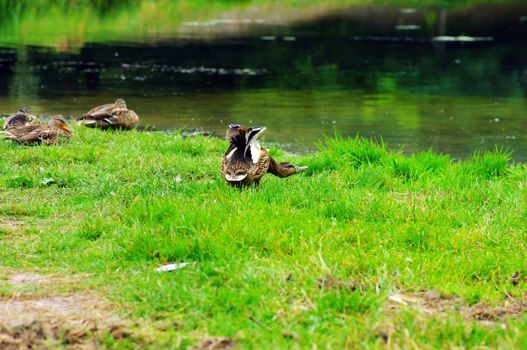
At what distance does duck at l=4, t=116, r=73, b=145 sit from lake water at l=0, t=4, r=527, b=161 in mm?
3735

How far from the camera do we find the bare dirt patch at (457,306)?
16.9ft

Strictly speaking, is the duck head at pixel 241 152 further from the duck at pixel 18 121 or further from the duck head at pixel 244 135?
the duck at pixel 18 121

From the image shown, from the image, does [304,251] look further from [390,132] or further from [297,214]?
[390,132]

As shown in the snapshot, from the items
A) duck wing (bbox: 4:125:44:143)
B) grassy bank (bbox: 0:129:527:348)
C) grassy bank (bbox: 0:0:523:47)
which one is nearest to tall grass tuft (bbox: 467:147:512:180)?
grassy bank (bbox: 0:129:527:348)

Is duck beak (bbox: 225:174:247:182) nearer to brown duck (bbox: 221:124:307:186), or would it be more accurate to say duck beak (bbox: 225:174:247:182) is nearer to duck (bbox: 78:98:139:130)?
brown duck (bbox: 221:124:307:186)

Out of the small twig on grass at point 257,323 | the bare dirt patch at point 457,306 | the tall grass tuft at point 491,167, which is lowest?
the bare dirt patch at point 457,306

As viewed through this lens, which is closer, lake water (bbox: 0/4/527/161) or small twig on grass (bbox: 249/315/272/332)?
small twig on grass (bbox: 249/315/272/332)

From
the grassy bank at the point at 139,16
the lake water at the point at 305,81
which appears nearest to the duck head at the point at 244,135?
the lake water at the point at 305,81

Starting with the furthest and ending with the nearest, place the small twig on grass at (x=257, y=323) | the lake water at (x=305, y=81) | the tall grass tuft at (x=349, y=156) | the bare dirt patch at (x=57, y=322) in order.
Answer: the lake water at (x=305, y=81) → the tall grass tuft at (x=349, y=156) → the small twig on grass at (x=257, y=323) → the bare dirt patch at (x=57, y=322)

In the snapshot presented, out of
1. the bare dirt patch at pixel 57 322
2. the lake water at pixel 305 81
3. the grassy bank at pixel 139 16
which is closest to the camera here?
the bare dirt patch at pixel 57 322

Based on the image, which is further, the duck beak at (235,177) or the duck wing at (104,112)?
the duck wing at (104,112)

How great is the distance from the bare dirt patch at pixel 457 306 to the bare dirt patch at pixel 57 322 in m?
1.77

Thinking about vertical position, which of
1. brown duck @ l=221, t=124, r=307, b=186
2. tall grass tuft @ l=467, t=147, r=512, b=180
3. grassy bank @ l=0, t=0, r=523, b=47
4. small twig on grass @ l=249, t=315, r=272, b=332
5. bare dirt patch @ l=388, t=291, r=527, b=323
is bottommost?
bare dirt patch @ l=388, t=291, r=527, b=323

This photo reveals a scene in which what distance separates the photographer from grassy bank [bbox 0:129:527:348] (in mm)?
4891
